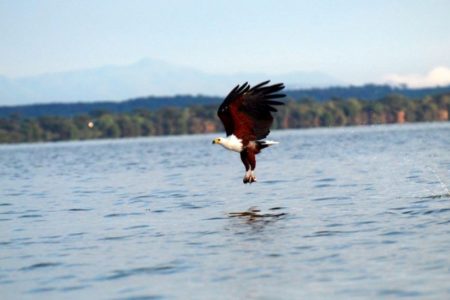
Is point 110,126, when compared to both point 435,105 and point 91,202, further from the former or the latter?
point 91,202

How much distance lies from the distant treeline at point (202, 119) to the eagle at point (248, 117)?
5190 inches

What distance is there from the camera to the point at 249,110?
69.8 feet

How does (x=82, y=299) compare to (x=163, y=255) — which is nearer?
(x=82, y=299)

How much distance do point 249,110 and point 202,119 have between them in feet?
467

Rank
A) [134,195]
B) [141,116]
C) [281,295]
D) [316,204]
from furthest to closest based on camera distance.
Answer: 1. [141,116]
2. [134,195]
3. [316,204]
4. [281,295]

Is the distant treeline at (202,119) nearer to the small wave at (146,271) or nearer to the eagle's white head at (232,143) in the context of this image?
the eagle's white head at (232,143)

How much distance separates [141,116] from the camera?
165500 mm

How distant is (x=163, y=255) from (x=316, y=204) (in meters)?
6.80

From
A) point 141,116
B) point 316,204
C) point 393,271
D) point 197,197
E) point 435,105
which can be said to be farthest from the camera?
point 141,116

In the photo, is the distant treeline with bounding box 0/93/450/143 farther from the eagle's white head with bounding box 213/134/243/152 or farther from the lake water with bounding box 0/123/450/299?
the eagle's white head with bounding box 213/134/243/152

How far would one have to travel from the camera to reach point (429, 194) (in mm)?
20938

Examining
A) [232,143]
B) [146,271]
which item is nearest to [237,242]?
[146,271]

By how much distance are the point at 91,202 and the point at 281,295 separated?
14.3 metres

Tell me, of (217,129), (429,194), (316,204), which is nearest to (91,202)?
(316,204)
